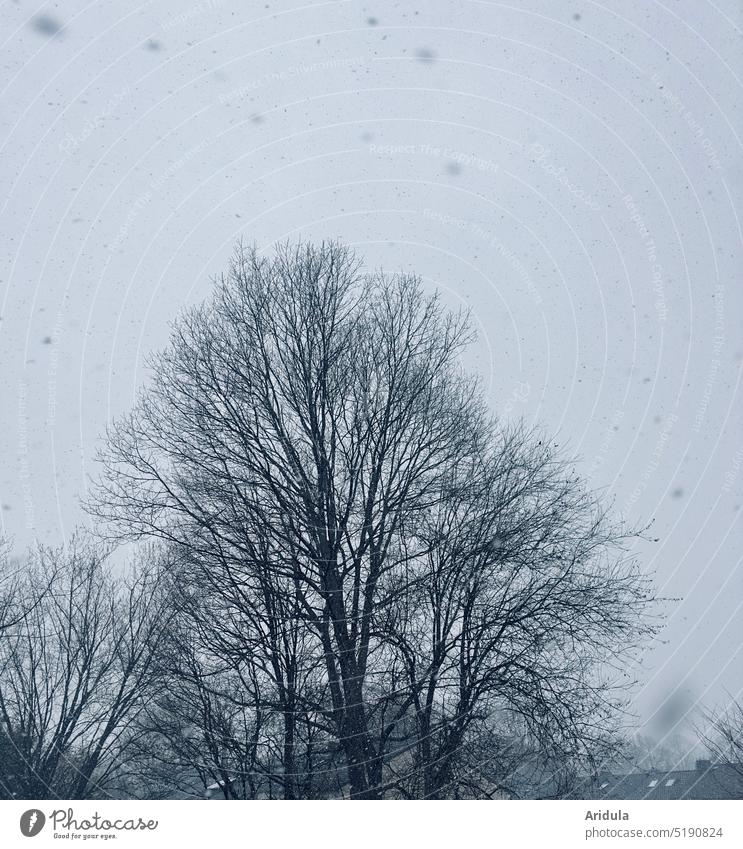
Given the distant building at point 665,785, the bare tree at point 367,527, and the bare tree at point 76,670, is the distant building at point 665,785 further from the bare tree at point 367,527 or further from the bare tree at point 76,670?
the bare tree at point 76,670

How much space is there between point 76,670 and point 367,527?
6.88 feet

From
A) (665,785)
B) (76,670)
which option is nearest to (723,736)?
(665,785)

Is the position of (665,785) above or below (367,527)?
below

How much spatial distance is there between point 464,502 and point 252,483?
1.43 meters

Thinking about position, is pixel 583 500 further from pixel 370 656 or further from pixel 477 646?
pixel 370 656

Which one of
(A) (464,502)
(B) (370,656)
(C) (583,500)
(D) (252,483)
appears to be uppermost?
(D) (252,483)

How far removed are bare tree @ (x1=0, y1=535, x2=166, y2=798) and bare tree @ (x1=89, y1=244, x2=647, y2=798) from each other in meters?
0.42

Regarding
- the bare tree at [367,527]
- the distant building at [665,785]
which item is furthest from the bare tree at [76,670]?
the distant building at [665,785]

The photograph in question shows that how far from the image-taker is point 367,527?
5.03m

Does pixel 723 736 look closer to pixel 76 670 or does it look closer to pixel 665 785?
pixel 665 785

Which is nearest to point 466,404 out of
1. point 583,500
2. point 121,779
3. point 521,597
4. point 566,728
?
point 583,500

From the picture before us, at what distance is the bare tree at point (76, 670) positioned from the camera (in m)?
4.37

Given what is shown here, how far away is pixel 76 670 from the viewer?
193 inches

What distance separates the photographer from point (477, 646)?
4766 mm
